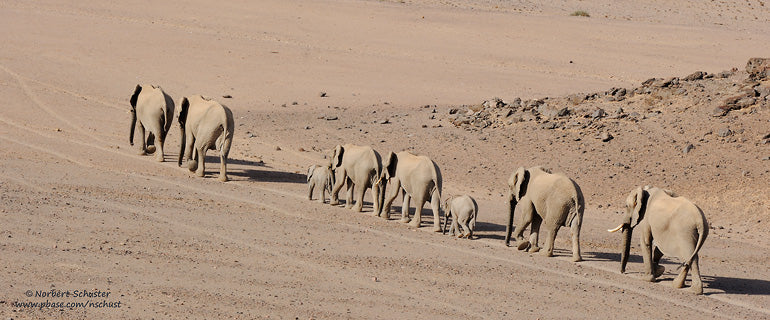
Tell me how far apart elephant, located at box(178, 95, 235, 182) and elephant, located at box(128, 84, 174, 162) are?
31.9 inches

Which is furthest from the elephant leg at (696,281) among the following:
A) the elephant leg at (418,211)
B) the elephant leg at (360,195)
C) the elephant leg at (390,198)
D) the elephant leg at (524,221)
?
the elephant leg at (360,195)

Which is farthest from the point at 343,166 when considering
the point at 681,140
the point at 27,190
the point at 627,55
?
the point at 627,55

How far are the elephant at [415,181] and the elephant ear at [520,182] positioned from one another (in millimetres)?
1516

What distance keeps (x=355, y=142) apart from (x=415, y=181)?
33.7ft

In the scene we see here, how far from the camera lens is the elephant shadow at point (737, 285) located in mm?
16250

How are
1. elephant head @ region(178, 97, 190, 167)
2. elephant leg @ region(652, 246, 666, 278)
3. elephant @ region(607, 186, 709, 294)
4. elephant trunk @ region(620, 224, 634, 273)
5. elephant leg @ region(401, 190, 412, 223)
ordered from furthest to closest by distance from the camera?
1. elephant head @ region(178, 97, 190, 167)
2. elephant leg @ region(401, 190, 412, 223)
3. elephant trunk @ region(620, 224, 634, 273)
4. elephant leg @ region(652, 246, 666, 278)
5. elephant @ region(607, 186, 709, 294)

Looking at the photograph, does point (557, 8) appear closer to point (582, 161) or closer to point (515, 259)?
point (582, 161)

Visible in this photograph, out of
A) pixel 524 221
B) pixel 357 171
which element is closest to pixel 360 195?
pixel 357 171

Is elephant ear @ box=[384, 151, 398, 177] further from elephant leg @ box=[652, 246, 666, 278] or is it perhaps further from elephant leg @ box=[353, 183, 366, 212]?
elephant leg @ box=[652, 246, 666, 278]

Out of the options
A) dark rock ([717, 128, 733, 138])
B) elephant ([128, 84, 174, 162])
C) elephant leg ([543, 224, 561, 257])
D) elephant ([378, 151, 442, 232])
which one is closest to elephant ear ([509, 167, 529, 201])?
elephant leg ([543, 224, 561, 257])

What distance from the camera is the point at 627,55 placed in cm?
5206

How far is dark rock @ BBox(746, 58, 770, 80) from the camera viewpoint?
29.5 meters

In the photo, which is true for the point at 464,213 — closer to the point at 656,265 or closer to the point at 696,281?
the point at 656,265

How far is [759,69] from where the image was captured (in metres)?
29.7
